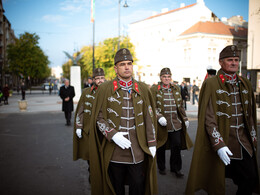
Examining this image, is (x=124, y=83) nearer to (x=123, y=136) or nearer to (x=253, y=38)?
(x=123, y=136)

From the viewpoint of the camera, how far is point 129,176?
10.8ft

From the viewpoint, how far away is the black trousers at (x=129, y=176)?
322cm

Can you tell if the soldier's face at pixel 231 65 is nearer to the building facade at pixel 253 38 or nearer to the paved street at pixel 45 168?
the paved street at pixel 45 168

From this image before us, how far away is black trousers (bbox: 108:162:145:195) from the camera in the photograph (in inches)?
127

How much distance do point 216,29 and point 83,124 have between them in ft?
133

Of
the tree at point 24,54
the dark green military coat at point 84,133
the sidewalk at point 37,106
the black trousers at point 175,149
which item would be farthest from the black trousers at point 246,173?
the tree at point 24,54

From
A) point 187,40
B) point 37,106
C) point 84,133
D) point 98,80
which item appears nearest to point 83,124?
point 84,133

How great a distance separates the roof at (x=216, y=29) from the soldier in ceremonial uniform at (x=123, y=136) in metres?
38.1

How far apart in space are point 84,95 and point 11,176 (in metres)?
2.45

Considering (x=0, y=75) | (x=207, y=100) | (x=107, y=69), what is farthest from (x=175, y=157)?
(x=0, y=75)

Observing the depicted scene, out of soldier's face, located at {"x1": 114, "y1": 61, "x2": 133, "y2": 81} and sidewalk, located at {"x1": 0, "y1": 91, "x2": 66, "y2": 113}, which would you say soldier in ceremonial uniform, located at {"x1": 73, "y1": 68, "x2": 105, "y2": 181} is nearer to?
soldier's face, located at {"x1": 114, "y1": 61, "x2": 133, "y2": 81}

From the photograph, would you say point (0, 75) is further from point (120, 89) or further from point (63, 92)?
point (120, 89)

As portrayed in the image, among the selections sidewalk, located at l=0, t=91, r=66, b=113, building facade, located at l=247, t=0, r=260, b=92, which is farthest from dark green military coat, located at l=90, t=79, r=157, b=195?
building facade, located at l=247, t=0, r=260, b=92

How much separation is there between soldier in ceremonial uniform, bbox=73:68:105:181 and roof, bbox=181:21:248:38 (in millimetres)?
36612
